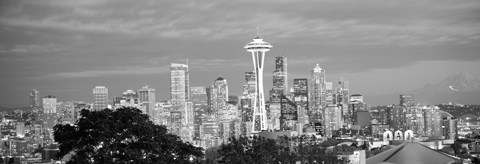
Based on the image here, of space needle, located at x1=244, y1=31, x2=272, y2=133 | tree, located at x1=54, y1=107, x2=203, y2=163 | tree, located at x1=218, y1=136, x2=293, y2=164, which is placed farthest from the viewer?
space needle, located at x1=244, y1=31, x2=272, y2=133

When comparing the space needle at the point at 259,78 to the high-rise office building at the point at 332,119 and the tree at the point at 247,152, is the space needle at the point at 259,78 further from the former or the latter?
the tree at the point at 247,152

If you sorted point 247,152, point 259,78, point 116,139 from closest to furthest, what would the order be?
point 116,139, point 247,152, point 259,78

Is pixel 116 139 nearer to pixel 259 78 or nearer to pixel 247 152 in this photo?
pixel 247 152

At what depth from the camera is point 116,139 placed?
80.8 ft

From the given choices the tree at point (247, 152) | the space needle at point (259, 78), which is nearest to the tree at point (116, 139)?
the tree at point (247, 152)

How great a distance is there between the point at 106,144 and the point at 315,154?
3181cm

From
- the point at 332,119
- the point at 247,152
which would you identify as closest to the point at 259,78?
the point at 332,119

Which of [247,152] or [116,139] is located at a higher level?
[116,139]

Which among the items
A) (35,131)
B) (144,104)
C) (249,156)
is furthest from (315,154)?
(144,104)

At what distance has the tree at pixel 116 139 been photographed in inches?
960

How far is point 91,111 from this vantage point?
83.2ft

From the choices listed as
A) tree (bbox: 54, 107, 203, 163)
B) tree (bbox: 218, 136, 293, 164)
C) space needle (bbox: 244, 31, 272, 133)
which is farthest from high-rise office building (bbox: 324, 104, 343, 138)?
tree (bbox: 54, 107, 203, 163)

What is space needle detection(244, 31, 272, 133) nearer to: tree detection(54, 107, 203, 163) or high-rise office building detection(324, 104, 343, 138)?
high-rise office building detection(324, 104, 343, 138)

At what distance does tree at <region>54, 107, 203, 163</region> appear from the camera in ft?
80.0
